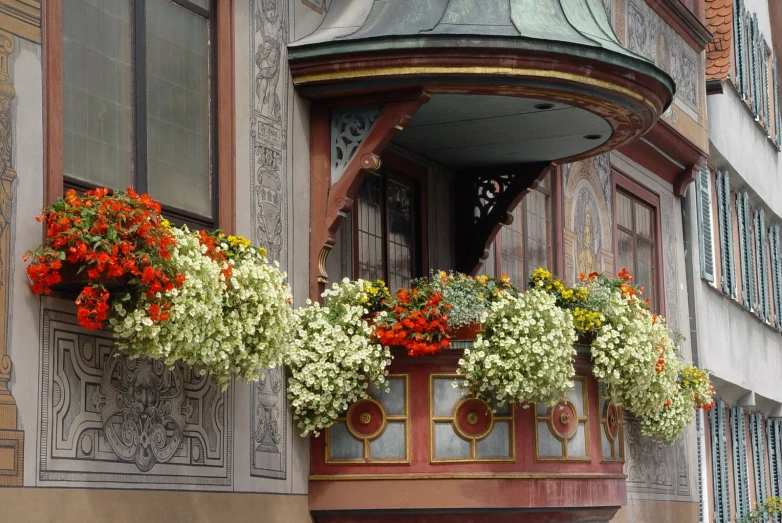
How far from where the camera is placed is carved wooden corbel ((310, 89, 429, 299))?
37.4 feet

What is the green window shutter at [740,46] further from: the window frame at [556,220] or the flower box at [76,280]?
the flower box at [76,280]

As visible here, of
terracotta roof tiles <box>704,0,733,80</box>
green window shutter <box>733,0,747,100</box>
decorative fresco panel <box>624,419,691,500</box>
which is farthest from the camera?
green window shutter <box>733,0,747,100</box>

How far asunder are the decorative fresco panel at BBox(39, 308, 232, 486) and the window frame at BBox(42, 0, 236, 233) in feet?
2.92

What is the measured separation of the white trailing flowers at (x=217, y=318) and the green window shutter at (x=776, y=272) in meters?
16.9

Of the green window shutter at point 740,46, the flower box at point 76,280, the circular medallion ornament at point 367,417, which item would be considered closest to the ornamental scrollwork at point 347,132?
the circular medallion ornament at point 367,417

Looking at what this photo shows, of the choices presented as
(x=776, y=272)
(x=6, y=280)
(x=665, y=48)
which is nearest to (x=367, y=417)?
(x=6, y=280)

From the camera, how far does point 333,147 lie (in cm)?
1166

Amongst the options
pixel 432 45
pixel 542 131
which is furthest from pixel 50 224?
pixel 542 131

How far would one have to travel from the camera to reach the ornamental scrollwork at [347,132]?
11.6 meters

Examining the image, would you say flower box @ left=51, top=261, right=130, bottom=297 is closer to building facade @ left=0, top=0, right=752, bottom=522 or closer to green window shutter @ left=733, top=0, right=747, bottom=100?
building facade @ left=0, top=0, right=752, bottom=522

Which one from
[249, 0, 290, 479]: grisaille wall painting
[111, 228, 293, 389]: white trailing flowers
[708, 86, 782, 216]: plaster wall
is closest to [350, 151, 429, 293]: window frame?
[249, 0, 290, 479]: grisaille wall painting

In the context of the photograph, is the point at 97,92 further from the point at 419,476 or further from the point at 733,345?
the point at 733,345

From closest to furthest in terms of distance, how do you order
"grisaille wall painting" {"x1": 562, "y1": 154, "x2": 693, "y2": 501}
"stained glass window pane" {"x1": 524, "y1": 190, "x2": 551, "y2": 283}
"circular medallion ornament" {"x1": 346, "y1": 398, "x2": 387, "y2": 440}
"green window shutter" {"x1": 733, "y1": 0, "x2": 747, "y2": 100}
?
"circular medallion ornament" {"x1": 346, "y1": 398, "x2": 387, "y2": 440}, "stained glass window pane" {"x1": 524, "y1": 190, "x2": 551, "y2": 283}, "grisaille wall painting" {"x1": 562, "y1": 154, "x2": 693, "y2": 501}, "green window shutter" {"x1": 733, "y1": 0, "x2": 747, "y2": 100}

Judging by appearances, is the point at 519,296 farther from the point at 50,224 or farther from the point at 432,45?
the point at 50,224
